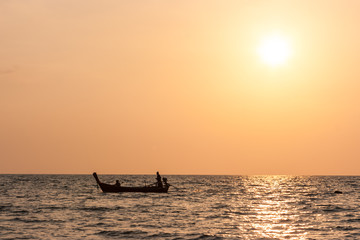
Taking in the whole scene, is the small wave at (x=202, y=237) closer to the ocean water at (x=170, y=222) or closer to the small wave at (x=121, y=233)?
the ocean water at (x=170, y=222)

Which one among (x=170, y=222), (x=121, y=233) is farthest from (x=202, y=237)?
(x=170, y=222)

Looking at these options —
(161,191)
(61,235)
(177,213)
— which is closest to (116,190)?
(161,191)

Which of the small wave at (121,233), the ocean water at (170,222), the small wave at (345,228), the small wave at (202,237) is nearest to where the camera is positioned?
the small wave at (202,237)

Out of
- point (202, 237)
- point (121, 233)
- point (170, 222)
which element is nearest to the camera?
point (202, 237)

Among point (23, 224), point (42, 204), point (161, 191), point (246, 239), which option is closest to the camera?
point (246, 239)

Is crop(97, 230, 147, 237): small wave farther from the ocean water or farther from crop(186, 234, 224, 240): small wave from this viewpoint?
crop(186, 234, 224, 240): small wave

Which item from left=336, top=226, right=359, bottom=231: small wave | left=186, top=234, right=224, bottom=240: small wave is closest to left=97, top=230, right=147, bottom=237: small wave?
left=186, top=234, right=224, bottom=240: small wave

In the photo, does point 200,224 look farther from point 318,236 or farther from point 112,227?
point 318,236

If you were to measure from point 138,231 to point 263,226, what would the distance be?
1024 cm

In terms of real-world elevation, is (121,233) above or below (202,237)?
above

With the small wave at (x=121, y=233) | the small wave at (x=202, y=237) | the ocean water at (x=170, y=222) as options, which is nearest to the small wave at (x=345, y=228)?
the ocean water at (x=170, y=222)

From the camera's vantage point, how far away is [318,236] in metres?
33.9

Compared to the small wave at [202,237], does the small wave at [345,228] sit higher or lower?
higher

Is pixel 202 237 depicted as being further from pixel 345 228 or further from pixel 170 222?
pixel 345 228
